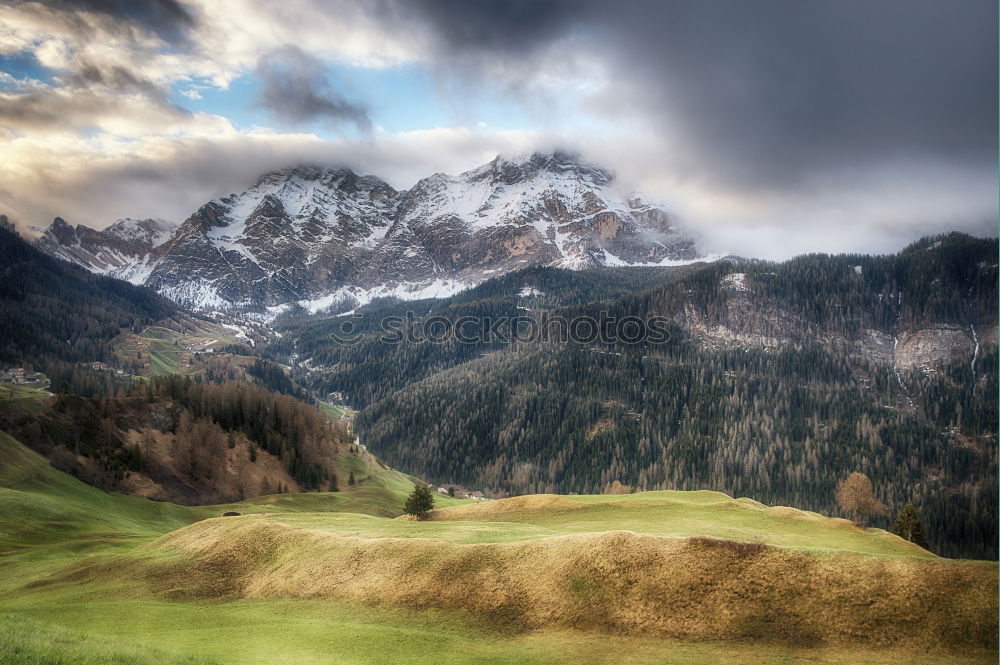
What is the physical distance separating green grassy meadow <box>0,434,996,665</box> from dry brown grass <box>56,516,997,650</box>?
35cm

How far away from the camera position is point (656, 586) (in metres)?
31.6

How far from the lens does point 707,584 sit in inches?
1225

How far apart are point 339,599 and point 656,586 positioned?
732 inches

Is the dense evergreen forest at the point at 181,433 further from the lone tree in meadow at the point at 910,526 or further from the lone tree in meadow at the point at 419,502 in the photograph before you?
the lone tree in meadow at the point at 910,526

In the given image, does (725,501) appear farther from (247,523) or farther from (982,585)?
(247,523)

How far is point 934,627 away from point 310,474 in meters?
156

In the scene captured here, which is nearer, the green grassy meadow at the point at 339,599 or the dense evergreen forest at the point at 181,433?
the green grassy meadow at the point at 339,599

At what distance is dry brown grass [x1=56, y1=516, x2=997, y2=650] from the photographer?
28188 millimetres

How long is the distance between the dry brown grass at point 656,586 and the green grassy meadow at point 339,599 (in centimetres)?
35

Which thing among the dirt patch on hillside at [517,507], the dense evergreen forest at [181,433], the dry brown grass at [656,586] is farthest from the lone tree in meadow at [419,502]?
the dense evergreen forest at [181,433]

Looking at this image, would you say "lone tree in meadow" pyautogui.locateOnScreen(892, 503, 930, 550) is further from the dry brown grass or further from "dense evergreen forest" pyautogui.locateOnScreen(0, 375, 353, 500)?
"dense evergreen forest" pyautogui.locateOnScreen(0, 375, 353, 500)

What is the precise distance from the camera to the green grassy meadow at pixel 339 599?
87.3 feet

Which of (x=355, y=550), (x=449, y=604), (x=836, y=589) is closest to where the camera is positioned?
(x=836, y=589)

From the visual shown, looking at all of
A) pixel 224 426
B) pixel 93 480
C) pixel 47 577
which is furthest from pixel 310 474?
pixel 47 577
